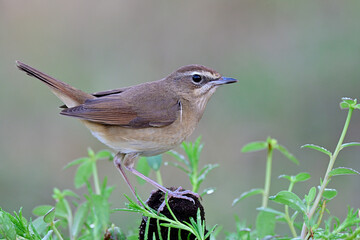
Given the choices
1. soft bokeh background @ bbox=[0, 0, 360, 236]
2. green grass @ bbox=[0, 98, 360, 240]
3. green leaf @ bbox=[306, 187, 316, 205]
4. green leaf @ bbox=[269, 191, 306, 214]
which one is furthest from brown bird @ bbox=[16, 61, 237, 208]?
soft bokeh background @ bbox=[0, 0, 360, 236]

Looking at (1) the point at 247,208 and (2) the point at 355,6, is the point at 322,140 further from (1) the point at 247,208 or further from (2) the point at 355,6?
(2) the point at 355,6

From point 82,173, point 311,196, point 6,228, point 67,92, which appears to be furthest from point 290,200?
point 67,92

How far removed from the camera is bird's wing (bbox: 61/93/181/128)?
4.25m

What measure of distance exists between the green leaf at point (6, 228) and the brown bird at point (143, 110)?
193 centimetres

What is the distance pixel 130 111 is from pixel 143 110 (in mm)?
111

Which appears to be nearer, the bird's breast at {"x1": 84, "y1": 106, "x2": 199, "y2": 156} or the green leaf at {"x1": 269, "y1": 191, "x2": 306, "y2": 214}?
the green leaf at {"x1": 269, "y1": 191, "x2": 306, "y2": 214}

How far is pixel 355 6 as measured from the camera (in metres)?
8.82

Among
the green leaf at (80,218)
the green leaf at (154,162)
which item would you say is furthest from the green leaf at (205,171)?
the green leaf at (80,218)

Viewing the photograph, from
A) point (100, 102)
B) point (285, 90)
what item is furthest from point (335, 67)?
point (100, 102)

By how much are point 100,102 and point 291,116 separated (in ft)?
14.2

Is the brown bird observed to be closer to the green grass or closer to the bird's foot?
the green grass

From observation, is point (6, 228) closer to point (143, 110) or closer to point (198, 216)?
point (198, 216)

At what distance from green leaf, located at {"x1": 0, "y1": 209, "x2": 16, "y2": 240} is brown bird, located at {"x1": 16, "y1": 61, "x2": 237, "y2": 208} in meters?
1.93

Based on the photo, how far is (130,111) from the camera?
4.38 m
